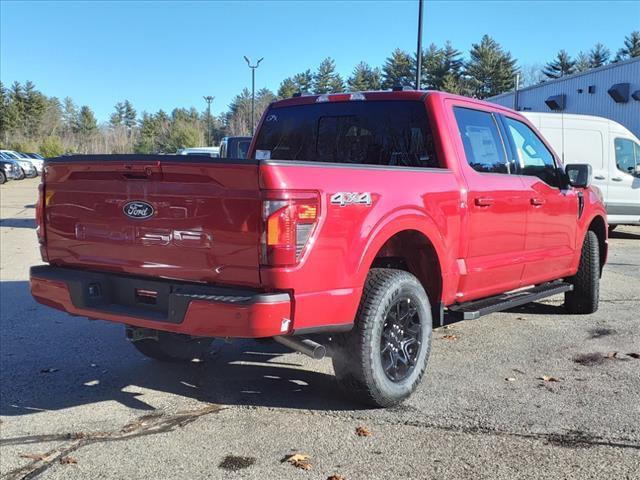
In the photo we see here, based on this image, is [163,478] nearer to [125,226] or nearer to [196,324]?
[196,324]

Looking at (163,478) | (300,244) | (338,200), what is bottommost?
(163,478)

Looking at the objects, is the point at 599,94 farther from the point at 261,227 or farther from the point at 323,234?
the point at 261,227

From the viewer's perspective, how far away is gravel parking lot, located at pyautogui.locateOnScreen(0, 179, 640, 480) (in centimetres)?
340

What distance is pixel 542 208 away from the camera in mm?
5598

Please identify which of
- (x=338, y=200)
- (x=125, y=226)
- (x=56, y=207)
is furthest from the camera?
(x=56, y=207)

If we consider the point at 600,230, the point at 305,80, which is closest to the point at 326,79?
the point at 305,80

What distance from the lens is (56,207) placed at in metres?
4.16

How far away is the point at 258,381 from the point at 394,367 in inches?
45.1

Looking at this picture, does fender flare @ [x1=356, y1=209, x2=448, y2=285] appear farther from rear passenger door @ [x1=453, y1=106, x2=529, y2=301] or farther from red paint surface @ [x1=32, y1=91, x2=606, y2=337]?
rear passenger door @ [x1=453, y1=106, x2=529, y2=301]

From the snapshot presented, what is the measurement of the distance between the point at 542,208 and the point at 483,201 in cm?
109

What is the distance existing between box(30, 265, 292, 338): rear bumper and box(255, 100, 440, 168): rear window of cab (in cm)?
200

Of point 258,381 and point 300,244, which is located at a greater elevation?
point 300,244

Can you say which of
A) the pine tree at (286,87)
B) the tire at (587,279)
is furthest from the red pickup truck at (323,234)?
the pine tree at (286,87)

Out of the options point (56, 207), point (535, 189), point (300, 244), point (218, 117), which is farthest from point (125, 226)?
point (218, 117)
